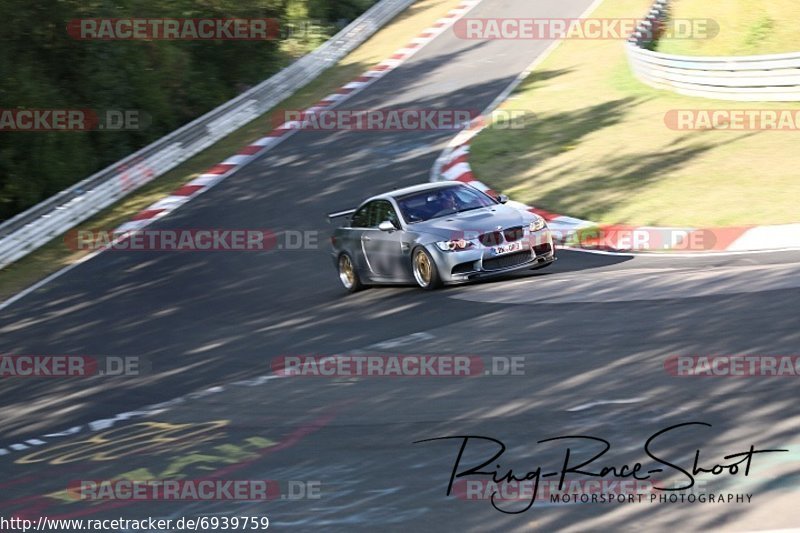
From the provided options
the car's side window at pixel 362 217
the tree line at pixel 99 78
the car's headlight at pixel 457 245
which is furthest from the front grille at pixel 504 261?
the tree line at pixel 99 78

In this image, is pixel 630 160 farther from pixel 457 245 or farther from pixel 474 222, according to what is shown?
pixel 457 245

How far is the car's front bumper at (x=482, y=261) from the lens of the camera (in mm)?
13609

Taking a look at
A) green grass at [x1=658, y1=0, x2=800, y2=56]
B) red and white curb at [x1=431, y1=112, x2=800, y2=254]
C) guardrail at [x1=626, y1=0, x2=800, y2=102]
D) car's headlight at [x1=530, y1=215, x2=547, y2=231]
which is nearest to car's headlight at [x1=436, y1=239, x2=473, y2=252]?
car's headlight at [x1=530, y1=215, x2=547, y2=231]

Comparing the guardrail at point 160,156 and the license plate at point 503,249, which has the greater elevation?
the guardrail at point 160,156

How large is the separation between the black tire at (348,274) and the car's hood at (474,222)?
1.49m

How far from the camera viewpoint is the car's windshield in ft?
48.4

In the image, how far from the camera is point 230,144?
2688 centimetres

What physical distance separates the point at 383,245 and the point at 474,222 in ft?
4.77

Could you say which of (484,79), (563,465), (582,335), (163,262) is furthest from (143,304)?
(484,79)

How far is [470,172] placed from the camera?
827 inches

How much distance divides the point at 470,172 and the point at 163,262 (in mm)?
5816

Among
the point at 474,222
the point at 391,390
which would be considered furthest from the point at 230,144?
the point at 391,390

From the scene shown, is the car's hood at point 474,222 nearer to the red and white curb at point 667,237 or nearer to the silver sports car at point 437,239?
the silver sports car at point 437,239

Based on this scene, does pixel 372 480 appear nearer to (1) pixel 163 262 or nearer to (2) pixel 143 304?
(2) pixel 143 304
